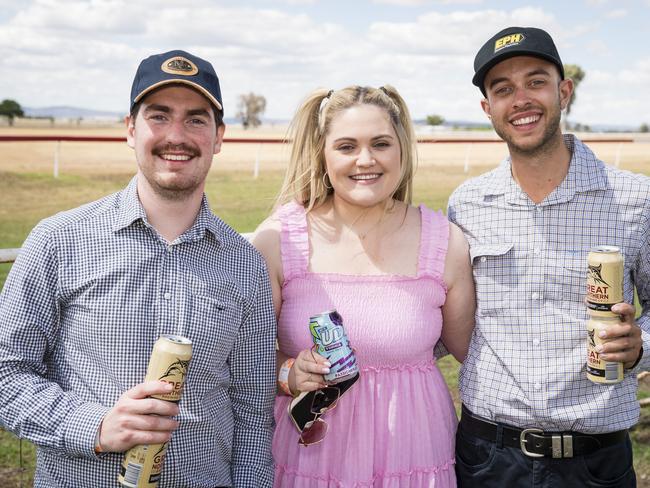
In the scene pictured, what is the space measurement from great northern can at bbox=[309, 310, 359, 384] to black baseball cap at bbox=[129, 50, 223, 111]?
0.77 meters

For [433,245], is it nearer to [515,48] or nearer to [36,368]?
[515,48]

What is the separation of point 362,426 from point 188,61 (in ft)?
4.61

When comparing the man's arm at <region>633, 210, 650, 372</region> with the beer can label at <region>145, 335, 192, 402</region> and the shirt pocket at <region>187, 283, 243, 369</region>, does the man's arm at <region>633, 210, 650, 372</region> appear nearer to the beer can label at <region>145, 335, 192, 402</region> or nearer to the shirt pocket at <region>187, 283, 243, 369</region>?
the shirt pocket at <region>187, 283, 243, 369</region>

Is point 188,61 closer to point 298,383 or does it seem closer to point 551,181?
point 298,383

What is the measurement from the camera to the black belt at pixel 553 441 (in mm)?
2658

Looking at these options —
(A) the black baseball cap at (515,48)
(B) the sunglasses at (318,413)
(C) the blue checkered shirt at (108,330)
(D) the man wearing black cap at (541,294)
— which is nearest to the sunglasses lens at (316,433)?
(B) the sunglasses at (318,413)

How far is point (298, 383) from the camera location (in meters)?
2.52

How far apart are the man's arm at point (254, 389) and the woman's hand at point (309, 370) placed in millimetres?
92

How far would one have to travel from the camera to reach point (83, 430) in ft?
6.81

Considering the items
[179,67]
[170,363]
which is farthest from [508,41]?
[170,363]

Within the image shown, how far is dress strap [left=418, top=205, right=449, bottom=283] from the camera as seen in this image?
2781 millimetres

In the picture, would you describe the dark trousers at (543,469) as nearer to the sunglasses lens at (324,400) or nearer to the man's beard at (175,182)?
the sunglasses lens at (324,400)

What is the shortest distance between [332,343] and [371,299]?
39 centimetres

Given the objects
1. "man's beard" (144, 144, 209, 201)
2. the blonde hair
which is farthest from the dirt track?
"man's beard" (144, 144, 209, 201)
